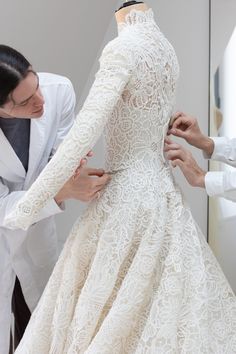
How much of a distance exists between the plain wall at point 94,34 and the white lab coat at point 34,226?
57cm

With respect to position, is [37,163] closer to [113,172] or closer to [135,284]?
[113,172]

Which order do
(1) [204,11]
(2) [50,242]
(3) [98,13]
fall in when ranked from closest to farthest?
(2) [50,242], (1) [204,11], (3) [98,13]

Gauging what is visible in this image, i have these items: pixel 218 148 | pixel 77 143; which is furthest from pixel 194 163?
pixel 77 143

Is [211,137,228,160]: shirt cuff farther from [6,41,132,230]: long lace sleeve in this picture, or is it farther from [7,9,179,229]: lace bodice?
[6,41,132,230]: long lace sleeve

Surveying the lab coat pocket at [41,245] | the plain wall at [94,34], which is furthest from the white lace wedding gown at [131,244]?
→ the plain wall at [94,34]

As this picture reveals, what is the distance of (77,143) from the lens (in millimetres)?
888

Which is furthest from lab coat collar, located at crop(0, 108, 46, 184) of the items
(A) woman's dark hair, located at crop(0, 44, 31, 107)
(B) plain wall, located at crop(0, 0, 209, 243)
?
(B) plain wall, located at crop(0, 0, 209, 243)

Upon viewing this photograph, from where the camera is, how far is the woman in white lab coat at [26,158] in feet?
3.72

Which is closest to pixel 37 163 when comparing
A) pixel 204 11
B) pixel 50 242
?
pixel 50 242

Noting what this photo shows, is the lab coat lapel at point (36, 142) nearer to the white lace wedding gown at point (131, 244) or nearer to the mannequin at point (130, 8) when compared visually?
the white lace wedding gown at point (131, 244)

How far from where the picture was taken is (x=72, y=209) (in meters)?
2.33

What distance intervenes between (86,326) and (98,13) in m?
1.49

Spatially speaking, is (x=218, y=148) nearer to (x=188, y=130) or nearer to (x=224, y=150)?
(x=224, y=150)

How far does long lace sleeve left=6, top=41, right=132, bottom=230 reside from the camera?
0.89m
